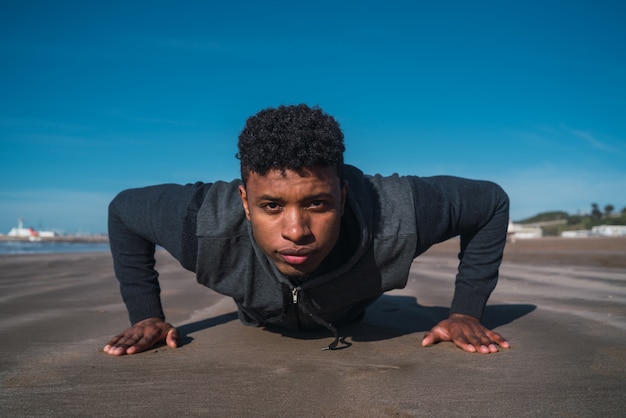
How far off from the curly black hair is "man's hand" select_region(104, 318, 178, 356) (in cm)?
121

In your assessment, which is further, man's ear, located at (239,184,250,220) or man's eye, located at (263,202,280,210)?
man's ear, located at (239,184,250,220)

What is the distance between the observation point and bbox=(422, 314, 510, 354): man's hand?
8.66 ft

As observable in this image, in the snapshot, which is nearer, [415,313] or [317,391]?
[317,391]

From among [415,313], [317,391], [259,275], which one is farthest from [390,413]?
[415,313]

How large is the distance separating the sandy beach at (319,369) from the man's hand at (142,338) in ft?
0.26

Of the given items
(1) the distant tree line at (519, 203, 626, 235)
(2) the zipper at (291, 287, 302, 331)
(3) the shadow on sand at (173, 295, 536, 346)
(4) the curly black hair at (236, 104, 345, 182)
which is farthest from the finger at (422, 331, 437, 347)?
(1) the distant tree line at (519, 203, 626, 235)

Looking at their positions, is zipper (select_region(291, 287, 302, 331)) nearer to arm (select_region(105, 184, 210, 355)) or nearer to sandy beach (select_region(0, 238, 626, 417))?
sandy beach (select_region(0, 238, 626, 417))

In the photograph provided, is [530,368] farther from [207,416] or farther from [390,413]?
[207,416]

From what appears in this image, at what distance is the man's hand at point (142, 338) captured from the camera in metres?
2.69

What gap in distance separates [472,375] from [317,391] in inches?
29.2

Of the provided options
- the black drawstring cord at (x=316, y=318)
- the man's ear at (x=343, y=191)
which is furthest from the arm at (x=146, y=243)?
the man's ear at (x=343, y=191)

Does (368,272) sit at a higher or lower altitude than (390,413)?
higher

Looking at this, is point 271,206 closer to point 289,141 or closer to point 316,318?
point 289,141

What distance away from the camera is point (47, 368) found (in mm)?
2330
